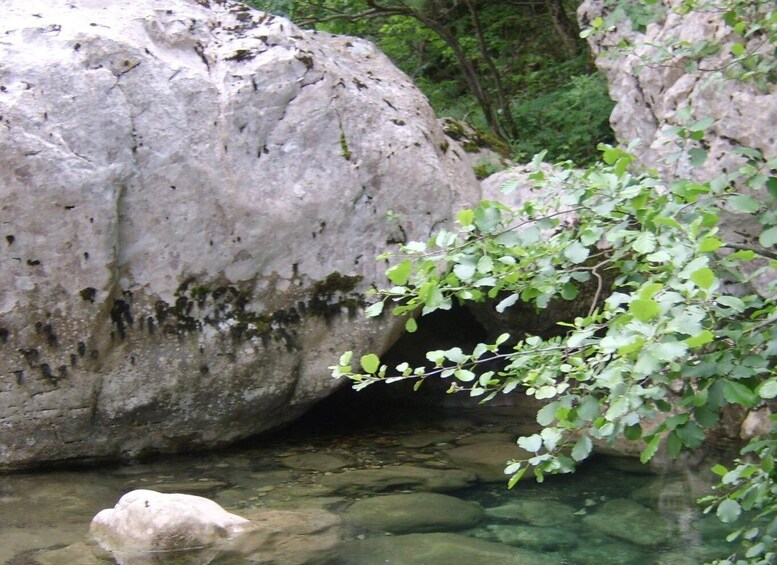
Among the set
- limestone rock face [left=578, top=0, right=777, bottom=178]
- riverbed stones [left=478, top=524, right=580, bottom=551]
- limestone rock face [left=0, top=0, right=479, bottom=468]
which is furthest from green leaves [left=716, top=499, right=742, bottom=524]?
limestone rock face [left=0, top=0, right=479, bottom=468]

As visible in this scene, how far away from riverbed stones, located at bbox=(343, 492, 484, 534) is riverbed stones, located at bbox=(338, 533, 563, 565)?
0.14 meters

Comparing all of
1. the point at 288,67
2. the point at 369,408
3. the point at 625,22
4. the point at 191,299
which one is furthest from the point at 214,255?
the point at 625,22

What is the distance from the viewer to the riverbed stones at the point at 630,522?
4.56 meters

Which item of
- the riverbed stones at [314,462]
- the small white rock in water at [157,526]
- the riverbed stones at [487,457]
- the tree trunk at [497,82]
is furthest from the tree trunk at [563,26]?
the small white rock in water at [157,526]

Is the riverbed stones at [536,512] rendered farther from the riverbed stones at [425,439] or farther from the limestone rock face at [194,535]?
the riverbed stones at [425,439]

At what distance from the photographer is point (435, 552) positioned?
13.9 ft

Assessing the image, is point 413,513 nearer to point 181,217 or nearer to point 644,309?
point 181,217

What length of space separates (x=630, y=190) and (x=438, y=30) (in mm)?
6154

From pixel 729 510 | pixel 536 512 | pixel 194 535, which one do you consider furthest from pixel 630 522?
pixel 729 510

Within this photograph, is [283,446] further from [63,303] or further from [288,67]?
[288,67]

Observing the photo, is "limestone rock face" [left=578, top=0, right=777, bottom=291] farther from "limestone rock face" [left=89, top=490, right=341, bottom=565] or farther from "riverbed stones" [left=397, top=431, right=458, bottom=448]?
"limestone rock face" [left=89, top=490, right=341, bottom=565]

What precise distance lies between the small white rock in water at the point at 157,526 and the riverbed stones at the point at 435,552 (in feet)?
2.02

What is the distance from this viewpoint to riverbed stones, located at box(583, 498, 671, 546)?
4.56 meters

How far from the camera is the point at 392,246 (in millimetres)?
5965
